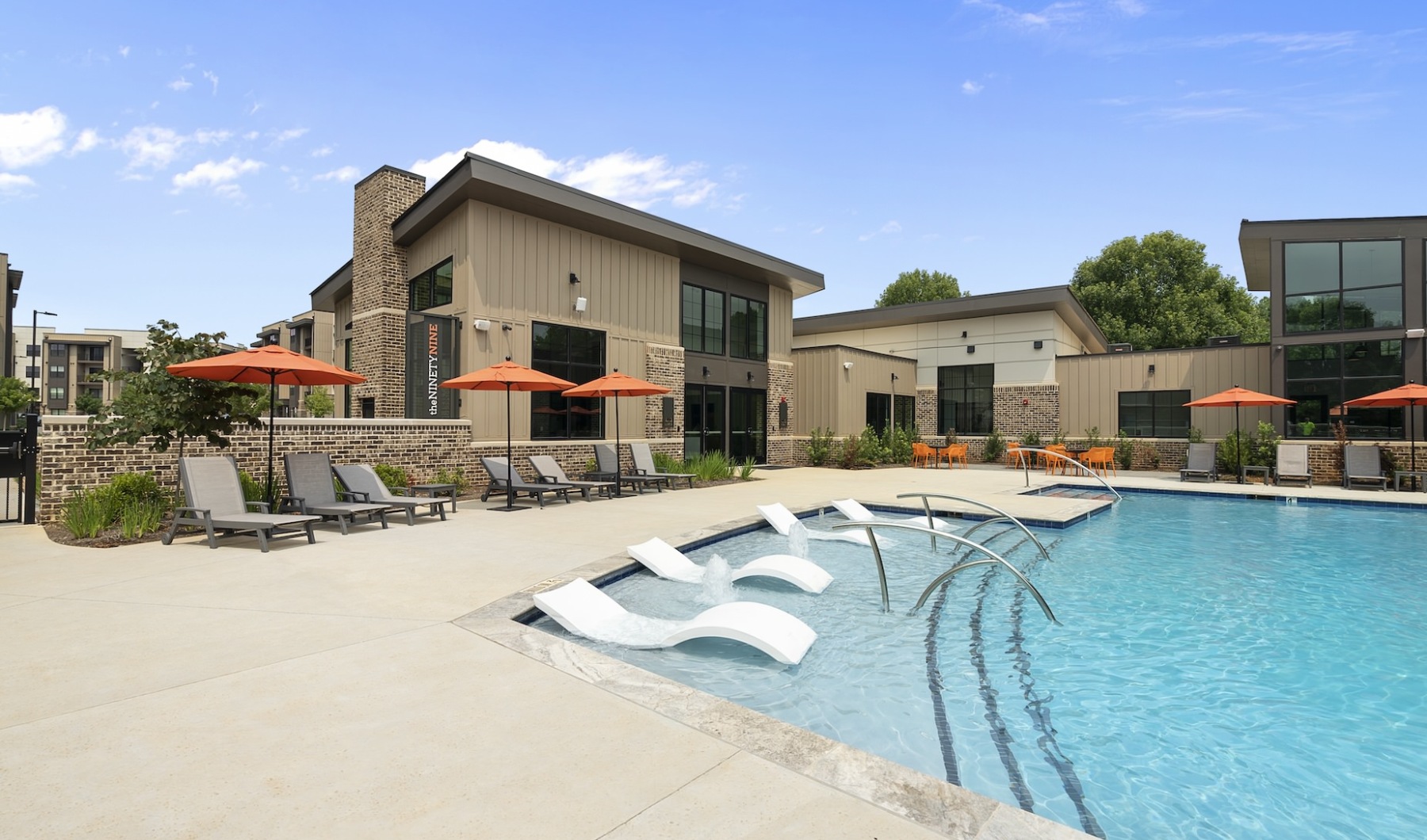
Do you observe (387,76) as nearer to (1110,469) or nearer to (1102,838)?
(1102,838)

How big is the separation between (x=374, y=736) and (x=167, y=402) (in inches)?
304

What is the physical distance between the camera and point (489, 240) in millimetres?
13406

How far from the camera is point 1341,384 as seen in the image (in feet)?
53.9

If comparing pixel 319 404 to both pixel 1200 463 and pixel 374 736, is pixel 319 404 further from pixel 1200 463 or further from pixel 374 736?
pixel 1200 463

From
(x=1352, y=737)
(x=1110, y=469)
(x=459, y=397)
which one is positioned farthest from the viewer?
(x=1110, y=469)

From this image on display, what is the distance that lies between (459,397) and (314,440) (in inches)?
122

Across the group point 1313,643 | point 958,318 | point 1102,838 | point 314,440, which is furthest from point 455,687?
point 958,318

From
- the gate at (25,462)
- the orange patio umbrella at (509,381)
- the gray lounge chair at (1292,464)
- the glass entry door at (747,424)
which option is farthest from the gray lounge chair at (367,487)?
the gray lounge chair at (1292,464)

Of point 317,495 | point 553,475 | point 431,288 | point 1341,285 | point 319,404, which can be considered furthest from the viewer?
point 319,404

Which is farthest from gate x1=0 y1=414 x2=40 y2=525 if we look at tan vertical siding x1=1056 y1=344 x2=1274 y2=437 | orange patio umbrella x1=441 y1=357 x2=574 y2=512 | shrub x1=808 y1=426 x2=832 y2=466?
tan vertical siding x1=1056 y1=344 x2=1274 y2=437

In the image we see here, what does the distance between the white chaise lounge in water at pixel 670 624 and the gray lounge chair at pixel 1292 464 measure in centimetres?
1625

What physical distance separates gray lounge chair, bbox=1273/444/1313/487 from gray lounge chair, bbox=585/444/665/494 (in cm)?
1376

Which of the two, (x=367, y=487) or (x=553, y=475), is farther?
(x=553, y=475)

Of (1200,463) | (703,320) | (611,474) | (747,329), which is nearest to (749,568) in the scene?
(611,474)
